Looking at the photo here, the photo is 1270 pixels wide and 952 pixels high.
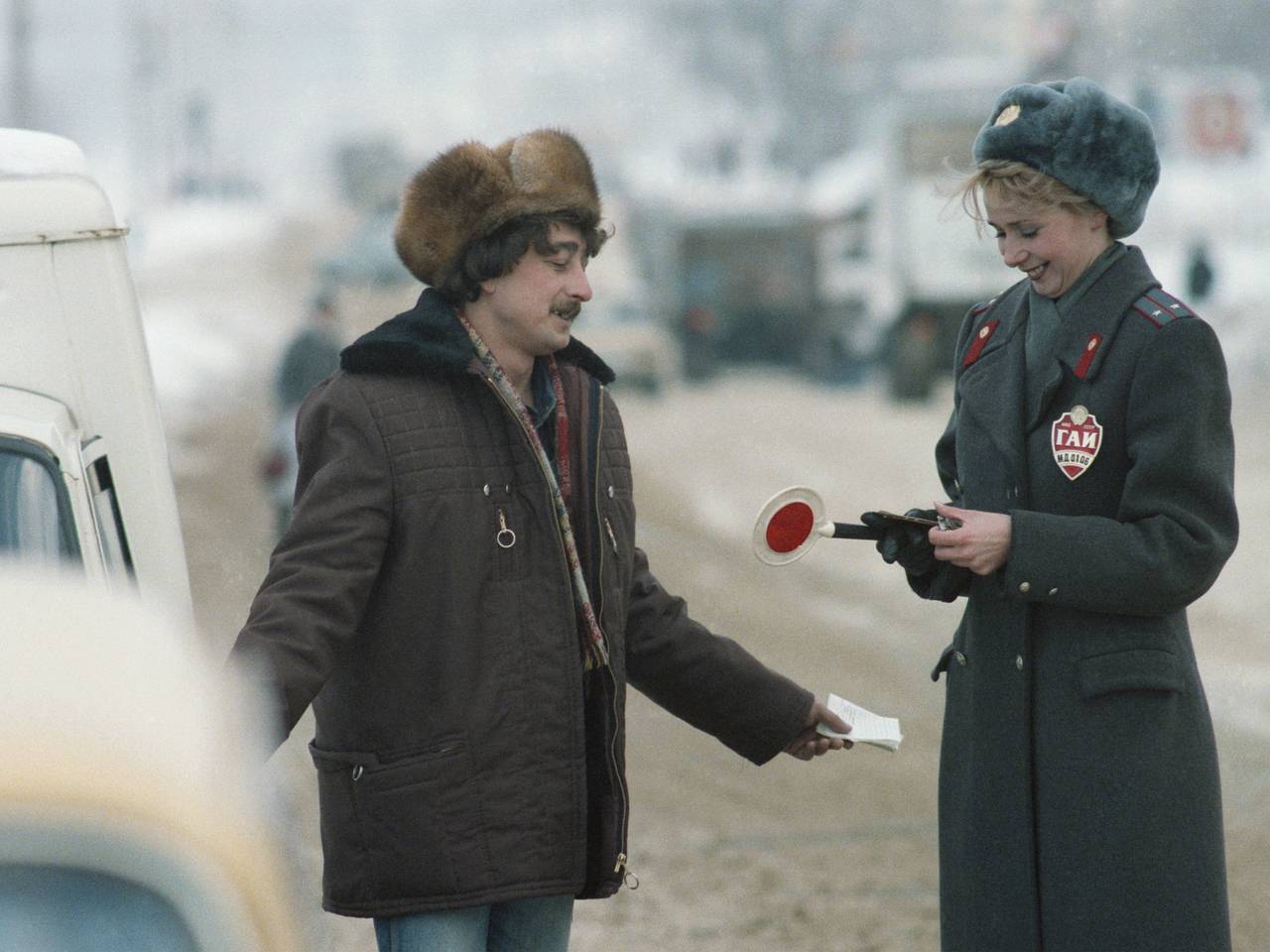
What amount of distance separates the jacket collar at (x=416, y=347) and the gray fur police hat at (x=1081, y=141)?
0.87 meters

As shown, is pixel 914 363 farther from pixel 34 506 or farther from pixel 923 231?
pixel 34 506

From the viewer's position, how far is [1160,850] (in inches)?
111

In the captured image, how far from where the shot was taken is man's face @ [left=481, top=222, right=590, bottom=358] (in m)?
2.89

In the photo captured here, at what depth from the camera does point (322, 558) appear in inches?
106

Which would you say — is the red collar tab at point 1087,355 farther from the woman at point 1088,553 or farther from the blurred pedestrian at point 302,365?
the blurred pedestrian at point 302,365

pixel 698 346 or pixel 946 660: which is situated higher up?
pixel 946 660

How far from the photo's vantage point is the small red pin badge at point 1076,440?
2.83 metres

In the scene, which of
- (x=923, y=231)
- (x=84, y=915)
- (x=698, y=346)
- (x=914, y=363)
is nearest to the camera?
(x=84, y=915)

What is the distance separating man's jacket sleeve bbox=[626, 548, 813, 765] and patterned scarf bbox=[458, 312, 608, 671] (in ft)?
0.85

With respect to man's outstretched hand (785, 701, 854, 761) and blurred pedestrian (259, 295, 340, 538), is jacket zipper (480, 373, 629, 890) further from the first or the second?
blurred pedestrian (259, 295, 340, 538)

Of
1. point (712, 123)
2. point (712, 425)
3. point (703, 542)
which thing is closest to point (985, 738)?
point (703, 542)

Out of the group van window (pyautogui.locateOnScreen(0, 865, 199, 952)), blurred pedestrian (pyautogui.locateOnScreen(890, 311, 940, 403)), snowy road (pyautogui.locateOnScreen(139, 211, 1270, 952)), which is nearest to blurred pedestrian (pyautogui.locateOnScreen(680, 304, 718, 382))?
blurred pedestrian (pyautogui.locateOnScreen(890, 311, 940, 403))

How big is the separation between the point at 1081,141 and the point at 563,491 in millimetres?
942

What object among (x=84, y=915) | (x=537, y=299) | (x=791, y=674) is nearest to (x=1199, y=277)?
(x=791, y=674)
